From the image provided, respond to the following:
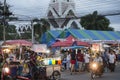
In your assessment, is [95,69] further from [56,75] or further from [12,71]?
[12,71]

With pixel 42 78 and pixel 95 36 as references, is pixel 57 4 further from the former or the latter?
pixel 42 78

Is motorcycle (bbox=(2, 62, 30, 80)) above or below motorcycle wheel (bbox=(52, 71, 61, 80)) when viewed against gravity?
above

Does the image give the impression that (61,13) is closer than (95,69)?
No

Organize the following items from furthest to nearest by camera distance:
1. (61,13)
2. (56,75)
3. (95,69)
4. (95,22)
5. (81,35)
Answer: (61,13) → (95,22) → (81,35) → (95,69) → (56,75)

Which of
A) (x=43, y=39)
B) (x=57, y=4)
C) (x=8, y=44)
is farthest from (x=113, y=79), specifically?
(x=57, y=4)

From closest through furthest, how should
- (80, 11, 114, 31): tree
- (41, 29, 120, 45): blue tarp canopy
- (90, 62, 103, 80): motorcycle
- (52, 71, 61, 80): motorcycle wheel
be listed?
(52, 71, 61, 80): motorcycle wheel → (90, 62, 103, 80): motorcycle → (41, 29, 120, 45): blue tarp canopy → (80, 11, 114, 31): tree

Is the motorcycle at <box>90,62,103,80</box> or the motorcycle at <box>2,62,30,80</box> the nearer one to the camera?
the motorcycle at <box>2,62,30,80</box>

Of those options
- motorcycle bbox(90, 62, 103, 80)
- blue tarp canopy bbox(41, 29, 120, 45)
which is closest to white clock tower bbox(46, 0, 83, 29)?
blue tarp canopy bbox(41, 29, 120, 45)

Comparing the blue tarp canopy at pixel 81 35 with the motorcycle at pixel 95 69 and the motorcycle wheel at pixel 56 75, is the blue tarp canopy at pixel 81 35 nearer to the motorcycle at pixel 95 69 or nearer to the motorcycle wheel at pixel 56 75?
the motorcycle at pixel 95 69

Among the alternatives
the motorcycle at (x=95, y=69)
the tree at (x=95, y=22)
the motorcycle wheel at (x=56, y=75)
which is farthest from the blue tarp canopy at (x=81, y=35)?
the tree at (x=95, y=22)

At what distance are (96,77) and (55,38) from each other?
59.2 feet

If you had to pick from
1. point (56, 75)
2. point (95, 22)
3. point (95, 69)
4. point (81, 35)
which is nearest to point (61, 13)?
point (95, 22)

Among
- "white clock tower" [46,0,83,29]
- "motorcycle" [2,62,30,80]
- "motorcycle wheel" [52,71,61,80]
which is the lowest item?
"white clock tower" [46,0,83,29]

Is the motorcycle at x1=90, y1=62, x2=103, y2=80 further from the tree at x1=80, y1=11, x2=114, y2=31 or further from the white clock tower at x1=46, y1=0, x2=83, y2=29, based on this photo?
the white clock tower at x1=46, y1=0, x2=83, y2=29
